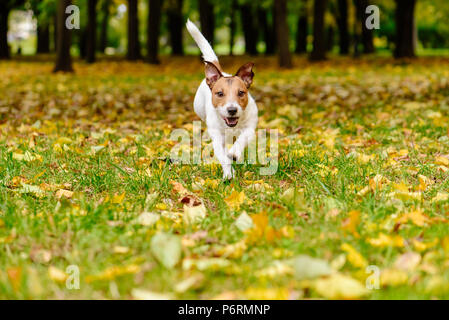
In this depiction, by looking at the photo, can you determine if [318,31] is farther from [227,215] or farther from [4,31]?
[227,215]

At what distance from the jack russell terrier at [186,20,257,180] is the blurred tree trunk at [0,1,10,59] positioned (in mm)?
23083

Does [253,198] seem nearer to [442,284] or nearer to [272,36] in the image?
[442,284]

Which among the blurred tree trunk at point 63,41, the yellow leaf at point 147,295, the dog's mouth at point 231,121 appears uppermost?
the blurred tree trunk at point 63,41

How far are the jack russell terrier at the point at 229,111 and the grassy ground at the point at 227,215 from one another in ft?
0.67

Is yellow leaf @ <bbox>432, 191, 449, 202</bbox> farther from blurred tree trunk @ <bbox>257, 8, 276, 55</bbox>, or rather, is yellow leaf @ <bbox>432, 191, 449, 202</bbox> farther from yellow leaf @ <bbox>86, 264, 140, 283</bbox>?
blurred tree trunk @ <bbox>257, 8, 276, 55</bbox>

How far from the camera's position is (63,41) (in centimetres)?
1423

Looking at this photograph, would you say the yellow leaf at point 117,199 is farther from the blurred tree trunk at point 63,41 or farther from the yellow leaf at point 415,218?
the blurred tree trunk at point 63,41

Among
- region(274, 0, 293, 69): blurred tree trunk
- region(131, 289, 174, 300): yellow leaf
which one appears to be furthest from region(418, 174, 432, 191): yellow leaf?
region(274, 0, 293, 69): blurred tree trunk

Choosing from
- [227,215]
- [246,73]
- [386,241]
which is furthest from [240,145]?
[386,241]

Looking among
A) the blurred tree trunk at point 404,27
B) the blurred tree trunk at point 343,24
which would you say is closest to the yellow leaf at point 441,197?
the blurred tree trunk at point 404,27

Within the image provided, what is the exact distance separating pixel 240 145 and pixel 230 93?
0.48 meters

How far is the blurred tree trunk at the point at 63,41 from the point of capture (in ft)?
44.9

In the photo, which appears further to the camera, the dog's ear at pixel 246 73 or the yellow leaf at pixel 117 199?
the dog's ear at pixel 246 73

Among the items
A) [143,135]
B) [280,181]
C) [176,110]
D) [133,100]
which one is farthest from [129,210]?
[133,100]
